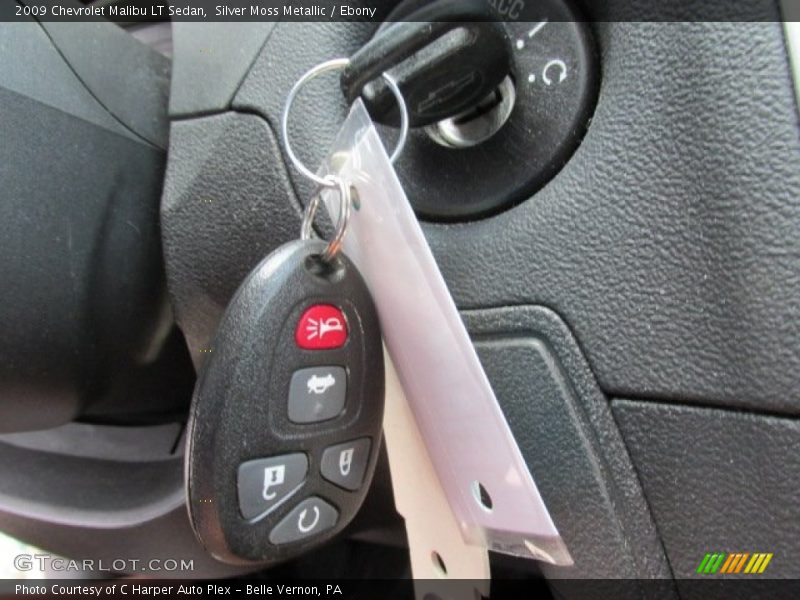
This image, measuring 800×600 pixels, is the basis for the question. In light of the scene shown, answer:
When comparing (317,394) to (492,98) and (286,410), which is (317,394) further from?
(492,98)

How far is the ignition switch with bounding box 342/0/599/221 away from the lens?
13.0 inches

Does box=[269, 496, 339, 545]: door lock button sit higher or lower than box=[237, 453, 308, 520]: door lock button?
lower

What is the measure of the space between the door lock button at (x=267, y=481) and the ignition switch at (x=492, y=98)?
0.14 meters

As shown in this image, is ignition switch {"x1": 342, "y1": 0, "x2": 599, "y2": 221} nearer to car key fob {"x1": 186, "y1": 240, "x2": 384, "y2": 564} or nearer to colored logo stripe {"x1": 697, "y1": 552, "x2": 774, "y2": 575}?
car key fob {"x1": 186, "y1": 240, "x2": 384, "y2": 564}

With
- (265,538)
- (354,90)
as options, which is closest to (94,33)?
(354,90)

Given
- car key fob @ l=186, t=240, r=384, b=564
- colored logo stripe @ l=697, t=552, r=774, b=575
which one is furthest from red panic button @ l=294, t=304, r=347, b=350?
colored logo stripe @ l=697, t=552, r=774, b=575

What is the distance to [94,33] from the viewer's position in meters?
0.47

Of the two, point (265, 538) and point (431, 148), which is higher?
point (431, 148)

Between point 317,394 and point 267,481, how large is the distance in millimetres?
44

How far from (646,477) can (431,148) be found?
7.5 inches

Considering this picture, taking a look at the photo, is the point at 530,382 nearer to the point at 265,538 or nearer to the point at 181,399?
the point at 265,538

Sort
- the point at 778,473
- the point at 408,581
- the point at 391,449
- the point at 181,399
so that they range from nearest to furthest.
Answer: the point at 778,473 → the point at 391,449 → the point at 181,399 → the point at 408,581

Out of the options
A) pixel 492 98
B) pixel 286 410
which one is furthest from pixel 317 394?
pixel 492 98

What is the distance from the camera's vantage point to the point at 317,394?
13.3 inches
